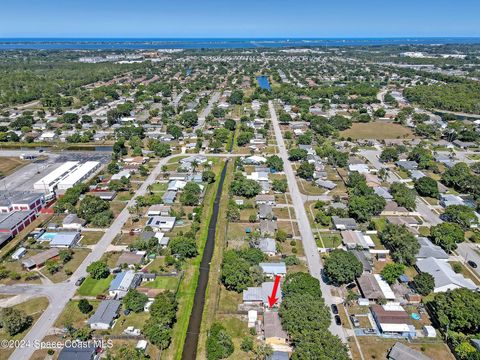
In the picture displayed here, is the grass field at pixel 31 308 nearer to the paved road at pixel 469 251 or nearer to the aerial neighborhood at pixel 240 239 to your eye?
the aerial neighborhood at pixel 240 239

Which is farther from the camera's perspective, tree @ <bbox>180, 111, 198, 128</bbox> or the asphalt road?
tree @ <bbox>180, 111, 198, 128</bbox>

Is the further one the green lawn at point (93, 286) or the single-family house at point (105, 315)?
the green lawn at point (93, 286)

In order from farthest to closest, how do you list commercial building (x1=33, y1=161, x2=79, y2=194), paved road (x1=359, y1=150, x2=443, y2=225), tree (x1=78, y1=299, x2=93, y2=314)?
commercial building (x1=33, y1=161, x2=79, y2=194)
paved road (x1=359, y1=150, x2=443, y2=225)
tree (x1=78, y1=299, x2=93, y2=314)

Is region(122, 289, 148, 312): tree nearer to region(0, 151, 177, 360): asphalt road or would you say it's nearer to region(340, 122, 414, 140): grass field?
region(0, 151, 177, 360): asphalt road

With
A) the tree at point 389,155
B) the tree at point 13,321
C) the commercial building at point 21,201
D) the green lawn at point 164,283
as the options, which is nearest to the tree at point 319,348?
the green lawn at point 164,283

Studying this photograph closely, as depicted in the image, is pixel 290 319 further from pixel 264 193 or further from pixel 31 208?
pixel 31 208

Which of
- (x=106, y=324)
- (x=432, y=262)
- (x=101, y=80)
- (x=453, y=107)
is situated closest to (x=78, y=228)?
(x=106, y=324)

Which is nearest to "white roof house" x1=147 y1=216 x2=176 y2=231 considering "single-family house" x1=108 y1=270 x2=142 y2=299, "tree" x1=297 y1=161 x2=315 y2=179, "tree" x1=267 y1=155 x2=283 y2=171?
"single-family house" x1=108 y1=270 x2=142 y2=299

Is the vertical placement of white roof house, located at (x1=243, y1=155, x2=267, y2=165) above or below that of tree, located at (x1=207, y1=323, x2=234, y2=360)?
below
